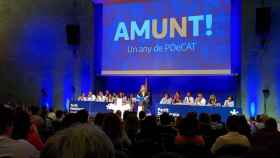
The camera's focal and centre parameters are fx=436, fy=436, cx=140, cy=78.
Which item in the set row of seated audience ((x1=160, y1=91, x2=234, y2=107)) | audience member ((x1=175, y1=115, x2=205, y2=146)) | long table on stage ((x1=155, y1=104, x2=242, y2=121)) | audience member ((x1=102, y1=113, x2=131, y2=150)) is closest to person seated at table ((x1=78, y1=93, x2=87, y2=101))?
row of seated audience ((x1=160, y1=91, x2=234, y2=107))

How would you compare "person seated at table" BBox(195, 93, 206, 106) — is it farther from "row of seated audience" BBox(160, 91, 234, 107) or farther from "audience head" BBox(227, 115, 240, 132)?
"audience head" BBox(227, 115, 240, 132)

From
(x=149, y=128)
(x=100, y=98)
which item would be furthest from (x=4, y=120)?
(x=100, y=98)

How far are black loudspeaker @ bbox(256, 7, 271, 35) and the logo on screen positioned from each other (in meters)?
1.74

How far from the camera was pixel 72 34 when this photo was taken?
16.0m

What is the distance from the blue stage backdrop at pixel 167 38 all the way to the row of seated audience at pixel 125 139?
Result: 7.07 meters

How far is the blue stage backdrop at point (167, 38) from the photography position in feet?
45.1

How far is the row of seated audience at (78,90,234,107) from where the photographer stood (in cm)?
1310

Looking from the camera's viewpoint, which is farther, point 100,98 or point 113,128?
point 100,98

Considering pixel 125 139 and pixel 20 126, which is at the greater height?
pixel 20 126

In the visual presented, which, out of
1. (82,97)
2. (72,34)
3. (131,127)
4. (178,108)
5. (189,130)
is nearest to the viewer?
(189,130)

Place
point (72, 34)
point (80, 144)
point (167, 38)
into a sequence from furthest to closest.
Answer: point (72, 34) → point (167, 38) → point (80, 144)

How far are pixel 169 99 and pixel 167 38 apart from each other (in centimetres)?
218

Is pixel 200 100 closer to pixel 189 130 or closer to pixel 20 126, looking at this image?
pixel 189 130

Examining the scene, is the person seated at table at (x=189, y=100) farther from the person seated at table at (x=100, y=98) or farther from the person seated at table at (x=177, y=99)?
the person seated at table at (x=100, y=98)
